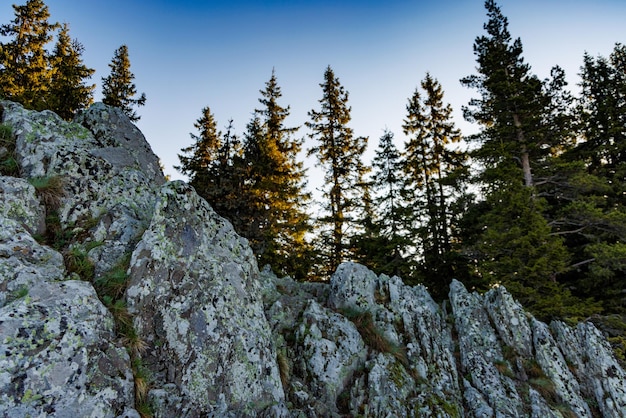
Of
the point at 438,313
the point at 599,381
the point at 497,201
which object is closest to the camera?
the point at 599,381

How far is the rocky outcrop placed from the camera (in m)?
5.09

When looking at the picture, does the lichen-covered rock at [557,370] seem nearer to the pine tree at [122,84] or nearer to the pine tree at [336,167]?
the pine tree at [336,167]

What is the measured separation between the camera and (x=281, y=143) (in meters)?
24.3

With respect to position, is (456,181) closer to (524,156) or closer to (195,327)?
(524,156)

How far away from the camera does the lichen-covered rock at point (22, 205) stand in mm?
6660

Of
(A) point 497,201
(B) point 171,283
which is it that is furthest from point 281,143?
(B) point 171,283

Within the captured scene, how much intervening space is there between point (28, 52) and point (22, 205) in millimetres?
22723

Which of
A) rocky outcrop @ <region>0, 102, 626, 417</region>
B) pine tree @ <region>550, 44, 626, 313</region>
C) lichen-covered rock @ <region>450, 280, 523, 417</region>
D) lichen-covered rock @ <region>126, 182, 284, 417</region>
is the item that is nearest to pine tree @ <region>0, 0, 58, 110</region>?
rocky outcrop @ <region>0, 102, 626, 417</region>

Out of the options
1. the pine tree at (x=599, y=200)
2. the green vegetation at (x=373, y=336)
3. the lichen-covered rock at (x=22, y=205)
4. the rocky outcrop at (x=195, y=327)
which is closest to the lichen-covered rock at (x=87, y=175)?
the rocky outcrop at (x=195, y=327)

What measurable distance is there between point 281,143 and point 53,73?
1668 cm

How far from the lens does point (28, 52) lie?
2220 cm

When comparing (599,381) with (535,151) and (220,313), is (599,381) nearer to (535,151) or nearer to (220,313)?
(220,313)

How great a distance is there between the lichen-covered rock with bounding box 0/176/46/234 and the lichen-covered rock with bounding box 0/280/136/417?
7.36 ft

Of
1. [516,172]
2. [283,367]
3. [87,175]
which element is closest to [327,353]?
[283,367]
